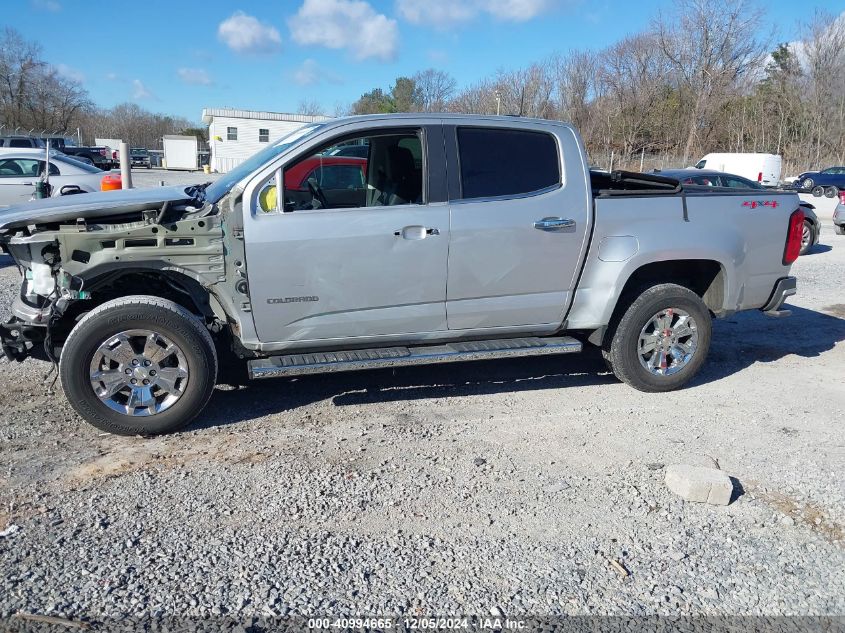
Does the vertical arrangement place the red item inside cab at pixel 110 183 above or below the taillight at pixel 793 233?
above

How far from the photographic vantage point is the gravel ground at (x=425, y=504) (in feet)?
10.0

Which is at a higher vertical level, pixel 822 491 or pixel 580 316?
pixel 580 316

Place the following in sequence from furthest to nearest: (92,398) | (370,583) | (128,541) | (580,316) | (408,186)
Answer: (580,316), (408,186), (92,398), (128,541), (370,583)

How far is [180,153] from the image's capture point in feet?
184

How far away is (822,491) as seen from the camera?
13.3 ft

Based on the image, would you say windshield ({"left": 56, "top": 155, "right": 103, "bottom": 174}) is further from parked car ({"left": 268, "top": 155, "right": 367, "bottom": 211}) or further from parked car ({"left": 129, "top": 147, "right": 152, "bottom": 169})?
parked car ({"left": 129, "top": 147, "right": 152, "bottom": 169})

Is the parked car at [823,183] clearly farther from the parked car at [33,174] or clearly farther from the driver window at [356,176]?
the driver window at [356,176]

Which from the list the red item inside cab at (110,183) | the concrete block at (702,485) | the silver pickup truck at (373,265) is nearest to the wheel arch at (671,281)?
the silver pickup truck at (373,265)

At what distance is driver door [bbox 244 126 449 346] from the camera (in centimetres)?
458

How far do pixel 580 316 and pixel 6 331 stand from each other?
3.93 metres

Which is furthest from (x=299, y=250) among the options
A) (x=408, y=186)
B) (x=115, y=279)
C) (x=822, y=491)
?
(x=822, y=491)

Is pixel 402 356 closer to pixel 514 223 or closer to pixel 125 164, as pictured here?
pixel 514 223

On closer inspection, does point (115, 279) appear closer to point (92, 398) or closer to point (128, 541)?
point (92, 398)

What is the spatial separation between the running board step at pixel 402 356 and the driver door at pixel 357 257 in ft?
0.41
